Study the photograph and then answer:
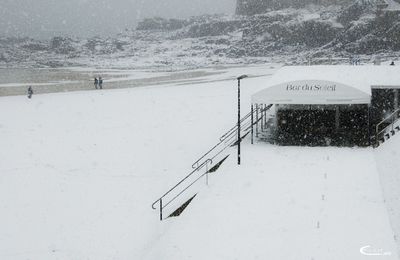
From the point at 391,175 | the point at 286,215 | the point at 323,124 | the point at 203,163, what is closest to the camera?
the point at 286,215

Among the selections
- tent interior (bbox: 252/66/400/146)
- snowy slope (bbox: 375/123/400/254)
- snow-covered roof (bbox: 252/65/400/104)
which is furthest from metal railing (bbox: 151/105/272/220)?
snowy slope (bbox: 375/123/400/254)

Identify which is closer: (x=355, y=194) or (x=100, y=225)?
(x=355, y=194)

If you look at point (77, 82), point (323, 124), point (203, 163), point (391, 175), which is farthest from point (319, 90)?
point (77, 82)

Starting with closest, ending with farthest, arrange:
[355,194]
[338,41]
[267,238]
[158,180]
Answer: [267,238] < [355,194] < [158,180] < [338,41]

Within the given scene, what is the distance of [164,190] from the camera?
19.1 m

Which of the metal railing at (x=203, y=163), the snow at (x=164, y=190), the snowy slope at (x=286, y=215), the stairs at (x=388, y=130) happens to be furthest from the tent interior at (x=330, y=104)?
the snowy slope at (x=286, y=215)

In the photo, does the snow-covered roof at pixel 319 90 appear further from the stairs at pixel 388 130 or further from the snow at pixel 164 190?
the snow at pixel 164 190

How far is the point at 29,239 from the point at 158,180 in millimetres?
6688

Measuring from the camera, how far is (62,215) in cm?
1669

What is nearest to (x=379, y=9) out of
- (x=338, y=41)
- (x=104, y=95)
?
(x=338, y=41)

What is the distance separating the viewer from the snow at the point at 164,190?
11992mm

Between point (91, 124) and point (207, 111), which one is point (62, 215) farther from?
point (207, 111)

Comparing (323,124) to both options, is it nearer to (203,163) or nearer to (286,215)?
(203,163)

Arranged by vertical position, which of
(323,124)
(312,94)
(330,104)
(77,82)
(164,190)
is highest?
(312,94)
